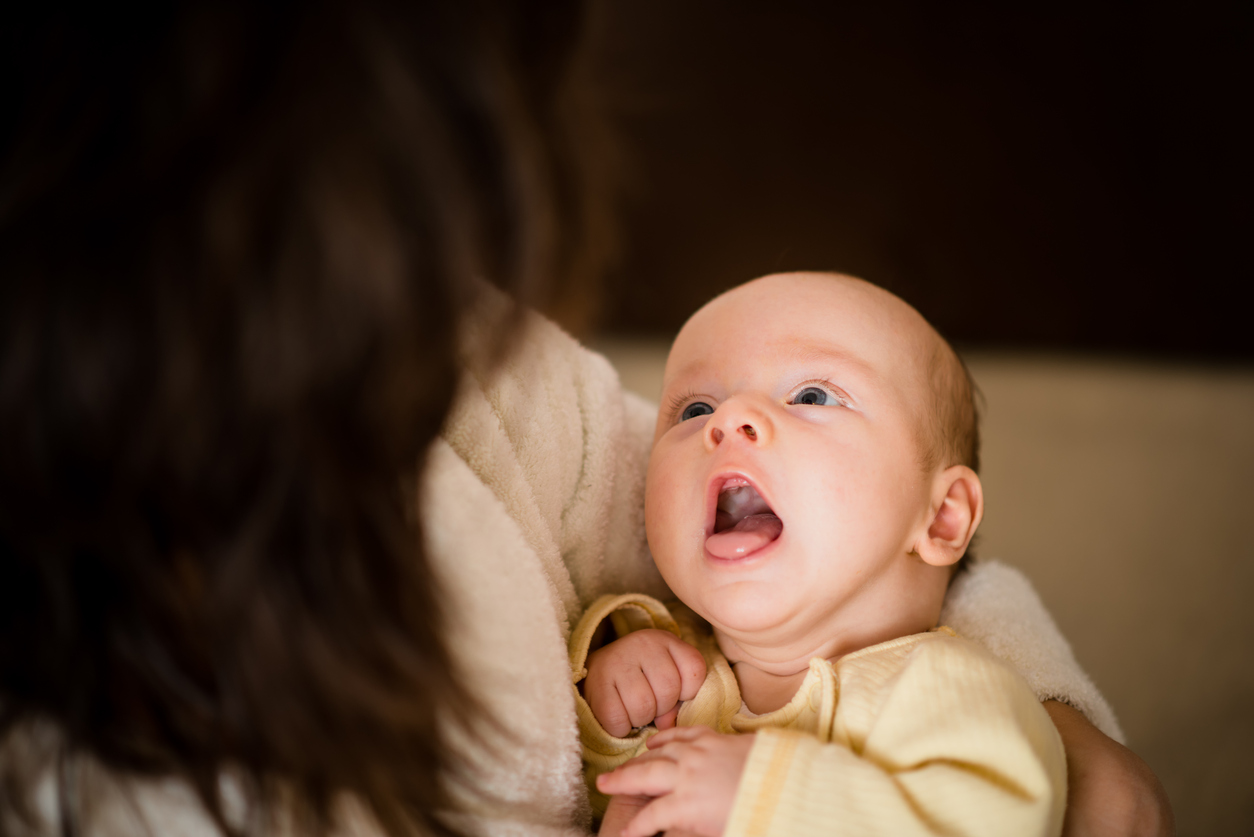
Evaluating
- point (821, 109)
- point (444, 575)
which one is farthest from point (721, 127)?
point (444, 575)

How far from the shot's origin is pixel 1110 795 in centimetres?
60

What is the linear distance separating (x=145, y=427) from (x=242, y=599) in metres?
0.09

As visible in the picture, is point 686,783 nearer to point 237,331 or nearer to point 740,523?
point 740,523

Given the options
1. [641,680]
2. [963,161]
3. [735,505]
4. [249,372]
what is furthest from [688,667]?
[963,161]

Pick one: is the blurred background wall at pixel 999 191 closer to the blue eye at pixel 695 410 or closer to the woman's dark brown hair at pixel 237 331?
the blue eye at pixel 695 410

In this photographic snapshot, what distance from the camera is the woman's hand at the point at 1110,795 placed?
1.93ft

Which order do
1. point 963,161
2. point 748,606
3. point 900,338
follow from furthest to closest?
point 963,161, point 900,338, point 748,606

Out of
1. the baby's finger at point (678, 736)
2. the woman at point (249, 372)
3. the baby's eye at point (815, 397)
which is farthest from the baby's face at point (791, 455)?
the woman at point (249, 372)

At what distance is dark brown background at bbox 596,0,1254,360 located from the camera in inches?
81.7

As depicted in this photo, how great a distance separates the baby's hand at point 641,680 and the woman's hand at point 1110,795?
0.30 m

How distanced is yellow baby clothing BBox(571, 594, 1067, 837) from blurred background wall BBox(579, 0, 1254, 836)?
1.28 m

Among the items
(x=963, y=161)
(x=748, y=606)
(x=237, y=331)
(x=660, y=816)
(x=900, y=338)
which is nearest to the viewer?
(x=237, y=331)

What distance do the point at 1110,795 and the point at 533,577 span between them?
1.50 feet

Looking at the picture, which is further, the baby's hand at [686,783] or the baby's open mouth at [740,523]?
the baby's open mouth at [740,523]
